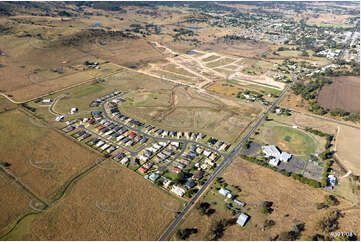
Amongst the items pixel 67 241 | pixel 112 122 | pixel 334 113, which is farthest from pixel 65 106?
pixel 334 113

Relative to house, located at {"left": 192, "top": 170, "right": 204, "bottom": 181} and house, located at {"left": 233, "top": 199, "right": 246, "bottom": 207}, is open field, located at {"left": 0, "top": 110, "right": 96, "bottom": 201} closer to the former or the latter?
house, located at {"left": 192, "top": 170, "right": 204, "bottom": 181}

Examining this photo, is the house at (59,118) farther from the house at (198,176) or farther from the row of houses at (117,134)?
the house at (198,176)

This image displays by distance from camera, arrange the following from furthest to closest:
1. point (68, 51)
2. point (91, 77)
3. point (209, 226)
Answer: point (68, 51) → point (91, 77) → point (209, 226)

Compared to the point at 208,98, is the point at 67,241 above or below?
below

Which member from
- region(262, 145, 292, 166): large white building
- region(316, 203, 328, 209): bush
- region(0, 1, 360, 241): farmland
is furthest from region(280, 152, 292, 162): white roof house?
region(316, 203, 328, 209): bush

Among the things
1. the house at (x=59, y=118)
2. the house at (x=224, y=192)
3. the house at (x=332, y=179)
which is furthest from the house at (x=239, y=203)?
the house at (x=59, y=118)

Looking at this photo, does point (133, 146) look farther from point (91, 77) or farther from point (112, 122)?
point (91, 77)
